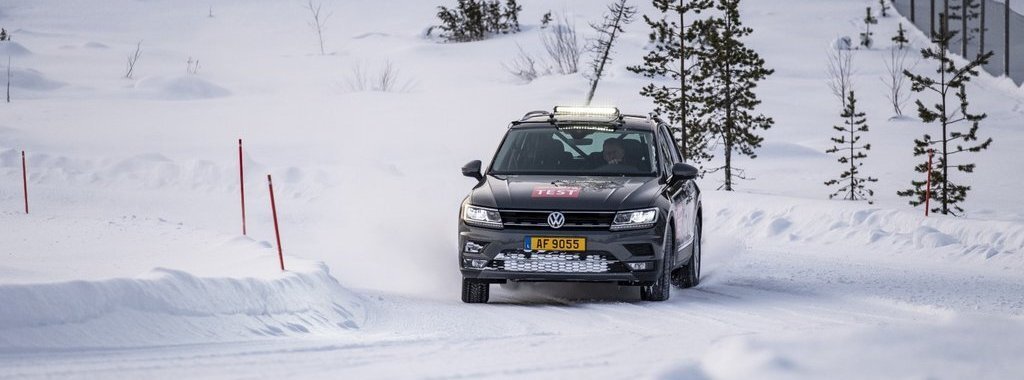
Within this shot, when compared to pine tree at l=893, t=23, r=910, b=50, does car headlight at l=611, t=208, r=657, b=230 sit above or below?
below

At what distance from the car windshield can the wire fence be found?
105 ft

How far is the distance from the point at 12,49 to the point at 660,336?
53.8 m

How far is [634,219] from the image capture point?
37.1 feet

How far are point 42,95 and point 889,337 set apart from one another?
42.4 metres

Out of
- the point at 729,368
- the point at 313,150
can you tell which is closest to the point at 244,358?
the point at 729,368

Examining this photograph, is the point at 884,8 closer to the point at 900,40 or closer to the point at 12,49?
the point at 900,40

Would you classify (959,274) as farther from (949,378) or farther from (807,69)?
(807,69)

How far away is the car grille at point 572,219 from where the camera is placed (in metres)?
11.2

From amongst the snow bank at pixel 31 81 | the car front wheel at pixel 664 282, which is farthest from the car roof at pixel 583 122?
the snow bank at pixel 31 81

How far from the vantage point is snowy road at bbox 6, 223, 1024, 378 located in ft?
19.9

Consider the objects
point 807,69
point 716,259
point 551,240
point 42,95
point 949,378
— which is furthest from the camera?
point 807,69

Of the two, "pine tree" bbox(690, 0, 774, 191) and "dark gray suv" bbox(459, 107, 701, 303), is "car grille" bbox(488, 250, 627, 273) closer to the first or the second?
"dark gray suv" bbox(459, 107, 701, 303)

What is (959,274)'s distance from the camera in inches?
597

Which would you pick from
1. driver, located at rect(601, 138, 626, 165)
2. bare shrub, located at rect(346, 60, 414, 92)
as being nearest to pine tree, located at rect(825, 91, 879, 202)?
driver, located at rect(601, 138, 626, 165)
